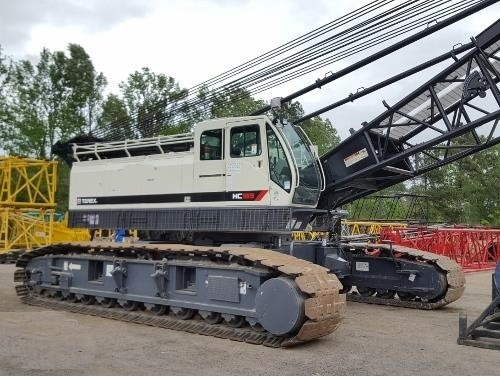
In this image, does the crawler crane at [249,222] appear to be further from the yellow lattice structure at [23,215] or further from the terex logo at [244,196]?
the yellow lattice structure at [23,215]

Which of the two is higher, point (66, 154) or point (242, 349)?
point (66, 154)

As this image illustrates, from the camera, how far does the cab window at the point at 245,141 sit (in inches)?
389

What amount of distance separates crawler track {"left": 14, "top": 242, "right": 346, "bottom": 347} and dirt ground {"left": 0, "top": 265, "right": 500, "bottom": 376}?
0.67 feet

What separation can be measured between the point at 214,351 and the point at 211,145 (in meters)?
3.85

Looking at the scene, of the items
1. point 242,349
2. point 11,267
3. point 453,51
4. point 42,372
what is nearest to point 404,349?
point 242,349

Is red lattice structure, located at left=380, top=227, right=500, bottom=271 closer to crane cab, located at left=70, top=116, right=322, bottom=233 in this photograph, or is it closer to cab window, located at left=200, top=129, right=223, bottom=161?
crane cab, located at left=70, top=116, right=322, bottom=233

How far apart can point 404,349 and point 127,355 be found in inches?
144

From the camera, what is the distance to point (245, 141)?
10016 mm

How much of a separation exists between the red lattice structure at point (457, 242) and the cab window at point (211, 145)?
9.00 m

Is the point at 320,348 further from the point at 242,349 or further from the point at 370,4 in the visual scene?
the point at 370,4

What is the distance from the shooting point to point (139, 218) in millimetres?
11148

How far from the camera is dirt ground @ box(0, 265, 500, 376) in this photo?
267 inches

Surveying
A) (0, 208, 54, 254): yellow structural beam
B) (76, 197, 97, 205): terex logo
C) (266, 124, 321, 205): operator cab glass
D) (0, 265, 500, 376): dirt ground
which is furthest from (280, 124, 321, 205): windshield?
(0, 208, 54, 254): yellow structural beam

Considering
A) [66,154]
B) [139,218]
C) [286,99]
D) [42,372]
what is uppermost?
[286,99]
